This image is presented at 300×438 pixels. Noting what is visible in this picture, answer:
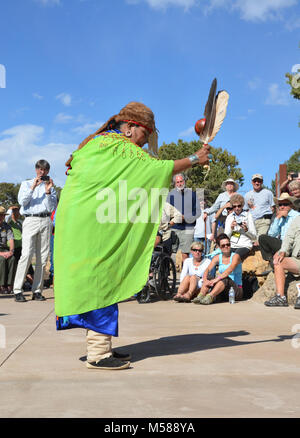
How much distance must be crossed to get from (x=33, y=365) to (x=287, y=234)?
476 centimetres

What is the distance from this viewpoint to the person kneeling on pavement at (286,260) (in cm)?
746

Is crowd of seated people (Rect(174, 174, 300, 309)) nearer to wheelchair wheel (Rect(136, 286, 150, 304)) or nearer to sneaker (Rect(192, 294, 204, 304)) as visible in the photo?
sneaker (Rect(192, 294, 204, 304))

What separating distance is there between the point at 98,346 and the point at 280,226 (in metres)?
5.22

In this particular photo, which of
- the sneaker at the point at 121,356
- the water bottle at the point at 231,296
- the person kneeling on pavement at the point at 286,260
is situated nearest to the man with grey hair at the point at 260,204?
the water bottle at the point at 231,296

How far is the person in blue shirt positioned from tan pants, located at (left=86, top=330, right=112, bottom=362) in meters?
4.78

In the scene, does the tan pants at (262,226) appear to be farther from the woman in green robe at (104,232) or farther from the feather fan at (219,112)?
the woman in green robe at (104,232)

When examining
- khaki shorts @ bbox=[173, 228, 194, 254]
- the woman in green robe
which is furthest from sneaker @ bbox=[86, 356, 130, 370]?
khaki shorts @ bbox=[173, 228, 194, 254]

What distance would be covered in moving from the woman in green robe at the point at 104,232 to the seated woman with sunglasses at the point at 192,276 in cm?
446

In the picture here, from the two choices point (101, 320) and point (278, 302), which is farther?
point (278, 302)

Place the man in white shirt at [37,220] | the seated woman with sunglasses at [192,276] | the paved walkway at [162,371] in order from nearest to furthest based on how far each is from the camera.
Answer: the paved walkway at [162,371], the man in white shirt at [37,220], the seated woman with sunglasses at [192,276]

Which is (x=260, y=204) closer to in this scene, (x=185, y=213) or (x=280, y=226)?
(x=185, y=213)

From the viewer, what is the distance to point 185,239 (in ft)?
31.2

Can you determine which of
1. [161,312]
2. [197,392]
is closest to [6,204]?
[161,312]

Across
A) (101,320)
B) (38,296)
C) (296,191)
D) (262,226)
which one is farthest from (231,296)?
(101,320)
